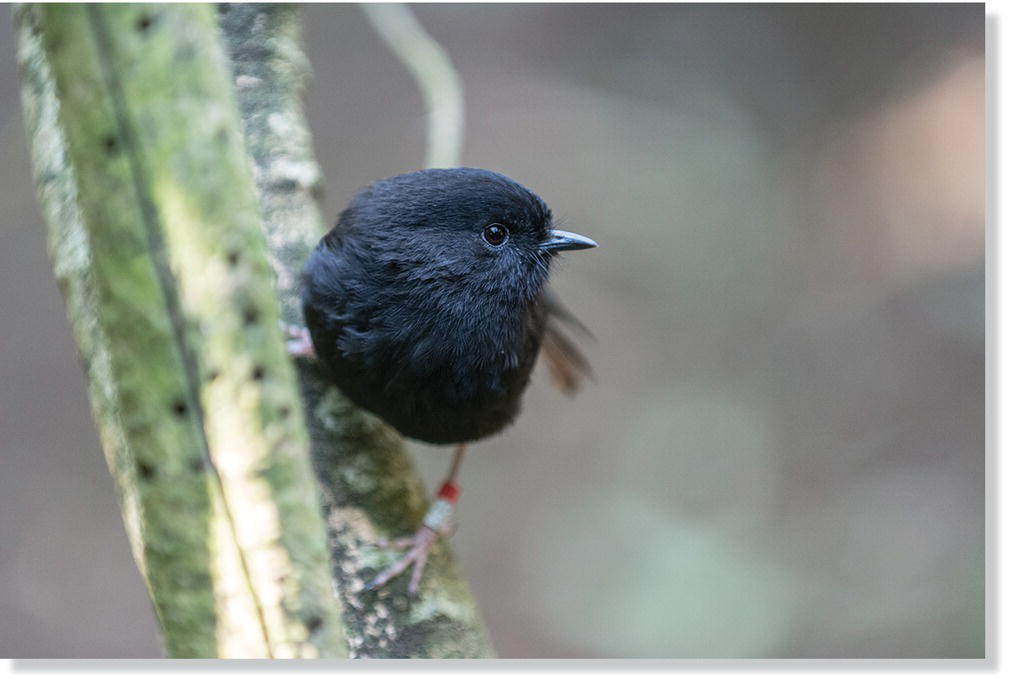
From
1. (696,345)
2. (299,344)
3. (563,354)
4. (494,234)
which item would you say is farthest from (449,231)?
(696,345)

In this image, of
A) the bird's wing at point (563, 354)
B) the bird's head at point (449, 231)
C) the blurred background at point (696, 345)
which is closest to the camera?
the bird's head at point (449, 231)

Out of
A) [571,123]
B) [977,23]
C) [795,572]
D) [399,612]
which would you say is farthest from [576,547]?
[977,23]

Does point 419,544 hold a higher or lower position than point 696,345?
lower

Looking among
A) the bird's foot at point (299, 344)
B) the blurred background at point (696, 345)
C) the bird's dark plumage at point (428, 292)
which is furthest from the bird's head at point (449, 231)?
the blurred background at point (696, 345)

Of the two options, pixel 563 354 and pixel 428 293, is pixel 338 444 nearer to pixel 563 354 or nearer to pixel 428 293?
pixel 428 293

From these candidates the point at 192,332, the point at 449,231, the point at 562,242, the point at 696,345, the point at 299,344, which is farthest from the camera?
the point at 696,345

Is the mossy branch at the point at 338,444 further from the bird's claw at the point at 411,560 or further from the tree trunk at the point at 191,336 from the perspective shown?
the tree trunk at the point at 191,336

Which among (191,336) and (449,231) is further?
(449,231)
